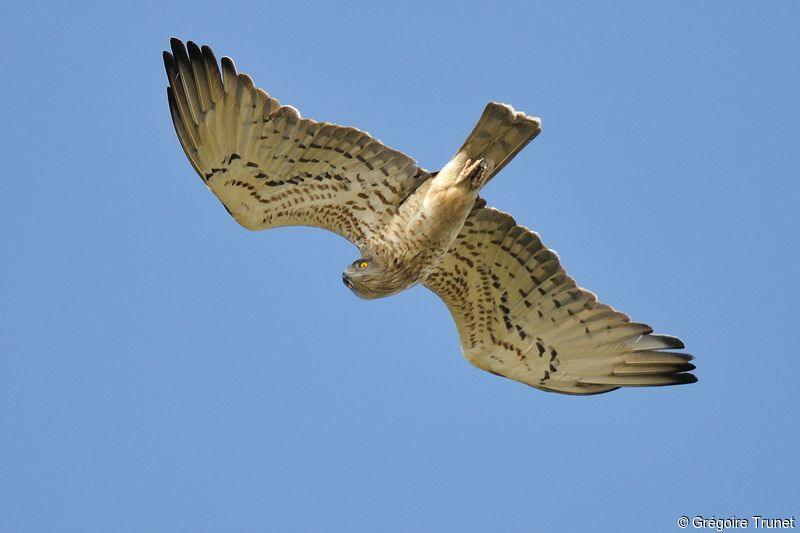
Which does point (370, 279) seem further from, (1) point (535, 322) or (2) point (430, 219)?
(1) point (535, 322)

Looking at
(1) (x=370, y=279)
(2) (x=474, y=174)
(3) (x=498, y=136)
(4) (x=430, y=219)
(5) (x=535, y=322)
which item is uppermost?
(3) (x=498, y=136)

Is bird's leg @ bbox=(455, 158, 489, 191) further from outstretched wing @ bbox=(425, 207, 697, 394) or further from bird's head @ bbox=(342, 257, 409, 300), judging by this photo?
bird's head @ bbox=(342, 257, 409, 300)

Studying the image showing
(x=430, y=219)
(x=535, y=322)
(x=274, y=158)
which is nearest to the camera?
(x=274, y=158)

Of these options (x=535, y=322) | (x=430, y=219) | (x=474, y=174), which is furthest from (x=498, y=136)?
(x=535, y=322)

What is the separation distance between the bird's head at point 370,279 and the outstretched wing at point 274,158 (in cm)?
47

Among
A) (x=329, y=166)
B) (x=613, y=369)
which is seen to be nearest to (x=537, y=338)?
(x=613, y=369)

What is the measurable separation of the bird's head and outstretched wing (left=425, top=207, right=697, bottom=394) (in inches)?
29.2

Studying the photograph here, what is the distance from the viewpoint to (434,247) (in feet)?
38.3

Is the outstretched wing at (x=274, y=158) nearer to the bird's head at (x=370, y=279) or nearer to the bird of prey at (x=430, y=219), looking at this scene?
the bird of prey at (x=430, y=219)

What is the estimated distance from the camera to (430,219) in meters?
11.6

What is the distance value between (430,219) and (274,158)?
1.53m

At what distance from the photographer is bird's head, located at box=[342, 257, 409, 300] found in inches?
449

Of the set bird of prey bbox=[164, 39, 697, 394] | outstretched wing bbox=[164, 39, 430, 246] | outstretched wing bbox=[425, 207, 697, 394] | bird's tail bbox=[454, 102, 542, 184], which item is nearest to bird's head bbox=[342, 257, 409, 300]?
bird of prey bbox=[164, 39, 697, 394]

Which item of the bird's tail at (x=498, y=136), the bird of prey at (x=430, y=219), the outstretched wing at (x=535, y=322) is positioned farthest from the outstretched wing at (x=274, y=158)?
the outstretched wing at (x=535, y=322)
